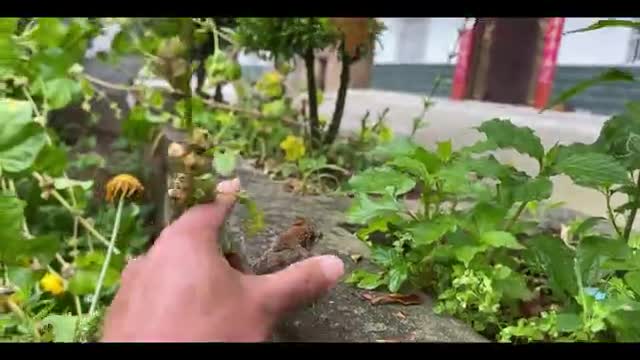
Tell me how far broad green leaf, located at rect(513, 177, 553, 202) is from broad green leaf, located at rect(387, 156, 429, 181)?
8cm

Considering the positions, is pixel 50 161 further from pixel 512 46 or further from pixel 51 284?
pixel 512 46

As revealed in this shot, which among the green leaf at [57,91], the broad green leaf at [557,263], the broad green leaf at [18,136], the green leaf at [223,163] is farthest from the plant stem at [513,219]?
the green leaf at [57,91]

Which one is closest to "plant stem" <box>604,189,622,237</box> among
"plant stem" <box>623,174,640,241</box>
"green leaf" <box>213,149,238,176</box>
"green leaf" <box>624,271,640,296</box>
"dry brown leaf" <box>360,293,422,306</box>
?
"plant stem" <box>623,174,640,241</box>

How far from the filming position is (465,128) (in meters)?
0.54

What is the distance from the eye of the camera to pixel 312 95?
129cm

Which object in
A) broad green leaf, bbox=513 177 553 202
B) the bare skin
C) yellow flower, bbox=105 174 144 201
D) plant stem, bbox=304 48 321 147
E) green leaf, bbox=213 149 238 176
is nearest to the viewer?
the bare skin

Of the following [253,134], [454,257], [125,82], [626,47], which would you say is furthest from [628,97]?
[125,82]

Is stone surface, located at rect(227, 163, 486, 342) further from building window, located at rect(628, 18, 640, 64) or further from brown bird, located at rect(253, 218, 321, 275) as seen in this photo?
building window, located at rect(628, 18, 640, 64)

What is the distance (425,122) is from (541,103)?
9.1 inches

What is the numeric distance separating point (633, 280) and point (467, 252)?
11 cm

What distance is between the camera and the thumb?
0.26 m

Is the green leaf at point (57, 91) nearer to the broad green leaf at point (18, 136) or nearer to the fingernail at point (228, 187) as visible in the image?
the broad green leaf at point (18, 136)

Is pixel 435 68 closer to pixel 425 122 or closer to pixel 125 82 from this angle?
A: pixel 425 122

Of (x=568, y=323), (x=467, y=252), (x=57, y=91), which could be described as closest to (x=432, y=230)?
(x=467, y=252)
